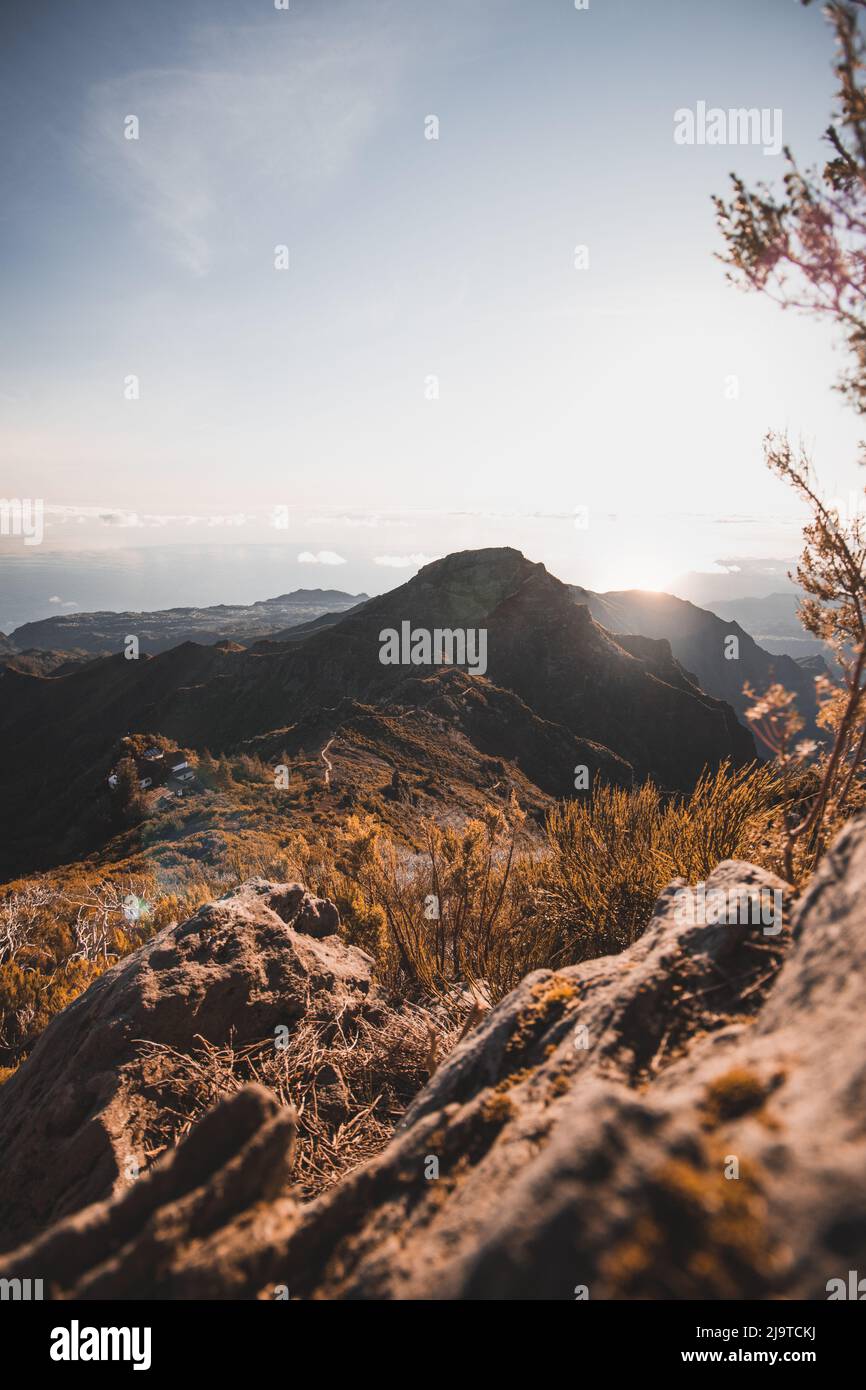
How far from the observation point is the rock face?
298cm

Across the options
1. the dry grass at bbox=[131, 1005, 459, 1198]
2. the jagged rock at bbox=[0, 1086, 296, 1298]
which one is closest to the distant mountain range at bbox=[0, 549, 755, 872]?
the dry grass at bbox=[131, 1005, 459, 1198]

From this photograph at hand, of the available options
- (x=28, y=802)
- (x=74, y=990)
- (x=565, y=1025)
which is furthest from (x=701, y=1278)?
(x=28, y=802)

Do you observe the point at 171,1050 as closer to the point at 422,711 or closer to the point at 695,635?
the point at 422,711

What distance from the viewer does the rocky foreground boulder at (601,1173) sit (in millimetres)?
985

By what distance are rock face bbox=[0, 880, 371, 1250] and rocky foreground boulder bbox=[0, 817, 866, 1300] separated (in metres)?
1.97

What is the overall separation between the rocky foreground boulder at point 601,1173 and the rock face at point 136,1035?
1975 millimetres

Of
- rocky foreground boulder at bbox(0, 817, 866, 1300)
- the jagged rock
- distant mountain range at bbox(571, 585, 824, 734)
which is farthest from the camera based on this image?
distant mountain range at bbox(571, 585, 824, 734)

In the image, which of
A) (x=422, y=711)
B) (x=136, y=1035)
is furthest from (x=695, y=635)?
(x=136, y=1035)

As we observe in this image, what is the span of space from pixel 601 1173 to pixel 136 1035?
332 centimetres

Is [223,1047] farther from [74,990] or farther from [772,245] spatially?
[772,245]

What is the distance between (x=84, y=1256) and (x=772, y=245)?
4.73 meters

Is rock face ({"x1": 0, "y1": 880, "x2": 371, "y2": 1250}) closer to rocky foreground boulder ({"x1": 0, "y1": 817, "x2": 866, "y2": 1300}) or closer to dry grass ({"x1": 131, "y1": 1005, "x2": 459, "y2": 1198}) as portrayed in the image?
dry grass ({"x1": 131, "y1": 1005, "x2": 459, "y2": 1198})
